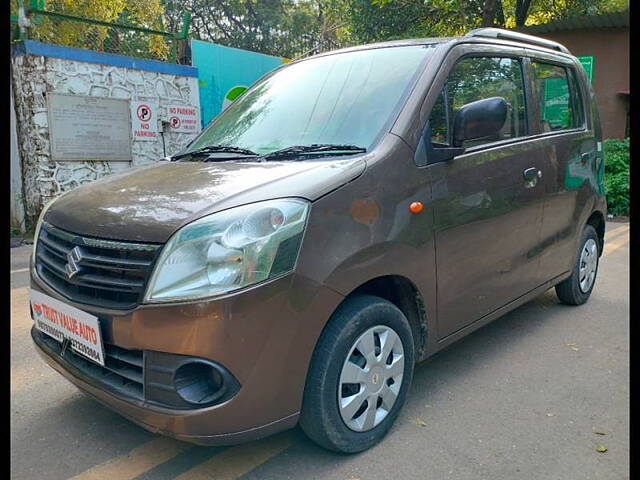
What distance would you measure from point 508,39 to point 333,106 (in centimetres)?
131

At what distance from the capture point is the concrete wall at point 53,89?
7730mm

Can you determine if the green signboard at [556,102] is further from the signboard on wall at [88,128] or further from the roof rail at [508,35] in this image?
the signboard on wall at [88,128]

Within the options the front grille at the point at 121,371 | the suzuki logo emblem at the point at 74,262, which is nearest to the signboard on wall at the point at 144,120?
the suzuki logo emblem at the point at 74,262

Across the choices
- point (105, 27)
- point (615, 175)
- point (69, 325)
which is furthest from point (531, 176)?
point (105, 27)

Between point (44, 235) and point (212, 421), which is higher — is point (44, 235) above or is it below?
above

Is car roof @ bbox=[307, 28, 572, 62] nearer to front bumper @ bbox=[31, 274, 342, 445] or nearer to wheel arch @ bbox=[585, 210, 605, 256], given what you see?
wheel arch @ bbox=[585, 210, 605, 256]

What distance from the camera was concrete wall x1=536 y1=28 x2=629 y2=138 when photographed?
1560mm

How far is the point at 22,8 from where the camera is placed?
725cm

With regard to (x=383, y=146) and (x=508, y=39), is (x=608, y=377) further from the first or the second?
(x=508, y=39)

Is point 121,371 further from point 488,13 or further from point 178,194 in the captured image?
point 488,13

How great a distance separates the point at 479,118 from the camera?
2535 mm

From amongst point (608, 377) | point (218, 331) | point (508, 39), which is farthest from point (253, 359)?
point (508, 39)

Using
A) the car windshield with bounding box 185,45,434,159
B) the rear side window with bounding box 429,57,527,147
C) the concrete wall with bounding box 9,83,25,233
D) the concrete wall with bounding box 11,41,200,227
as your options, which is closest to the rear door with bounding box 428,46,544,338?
the rear side window with bounding box 429,57,527,147

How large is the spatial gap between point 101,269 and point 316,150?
41.5 inches
